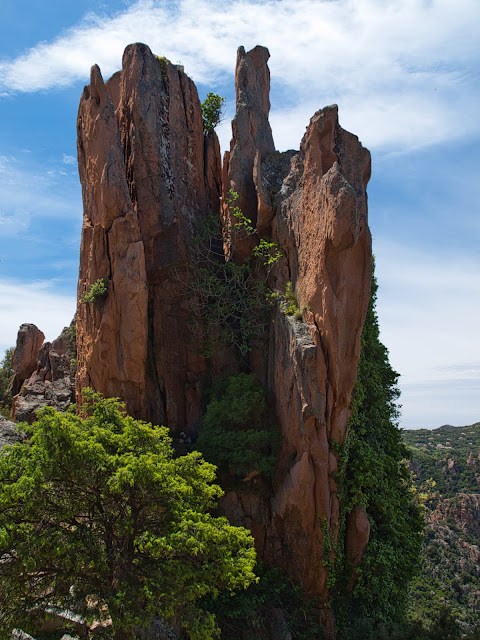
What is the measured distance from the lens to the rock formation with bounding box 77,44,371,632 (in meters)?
17.5

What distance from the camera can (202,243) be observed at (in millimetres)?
22703

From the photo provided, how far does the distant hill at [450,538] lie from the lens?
30.0 meters

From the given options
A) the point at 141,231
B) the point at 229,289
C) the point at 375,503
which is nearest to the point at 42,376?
the point at 141,231

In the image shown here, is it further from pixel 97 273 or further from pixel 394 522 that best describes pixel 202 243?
pixel 394 522

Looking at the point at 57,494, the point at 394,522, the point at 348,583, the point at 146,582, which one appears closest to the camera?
the point at 146,582

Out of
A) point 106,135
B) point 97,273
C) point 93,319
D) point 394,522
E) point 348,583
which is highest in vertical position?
point 106,135

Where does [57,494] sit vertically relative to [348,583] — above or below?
above

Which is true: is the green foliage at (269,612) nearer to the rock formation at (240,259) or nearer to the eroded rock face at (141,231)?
the rock formation at (240,259)

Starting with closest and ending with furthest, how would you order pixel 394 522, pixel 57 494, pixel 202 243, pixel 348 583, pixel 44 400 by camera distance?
pixel 57 494, pixel 348 583, pixel 394 522, pixel 202 243, pixel 44 400

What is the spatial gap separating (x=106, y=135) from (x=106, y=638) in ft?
55.3

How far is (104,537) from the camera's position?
13352 mm

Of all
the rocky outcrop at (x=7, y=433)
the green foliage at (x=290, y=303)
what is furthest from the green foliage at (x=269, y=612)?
the rocky outcrop at (x=7, y=433)

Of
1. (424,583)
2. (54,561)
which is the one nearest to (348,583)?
(54,561)

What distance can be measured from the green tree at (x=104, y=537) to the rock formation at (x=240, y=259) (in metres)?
4.86
